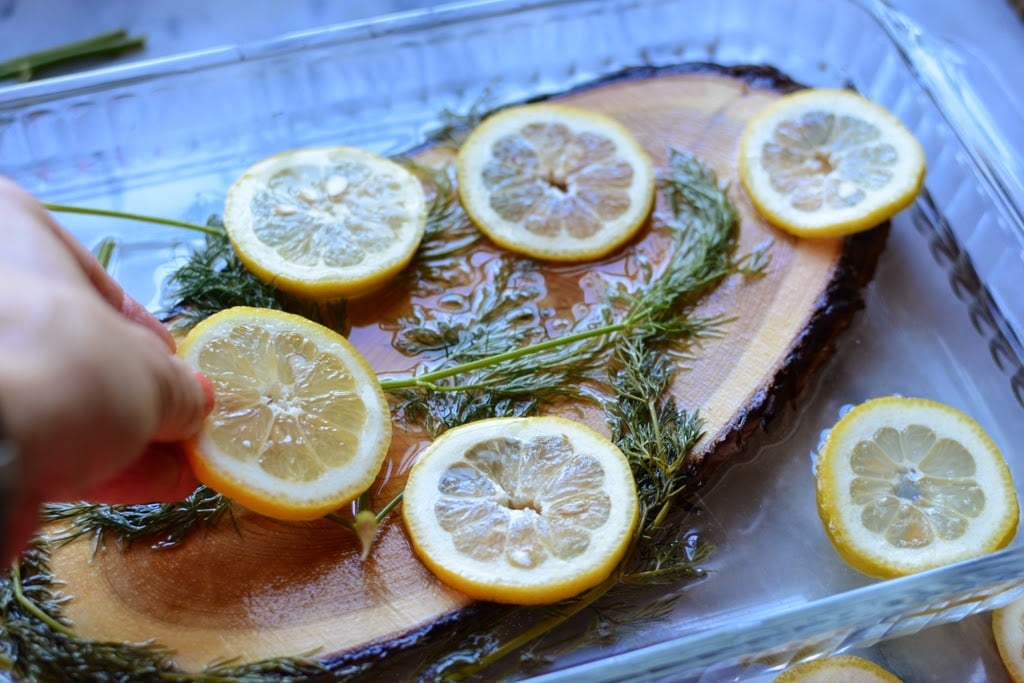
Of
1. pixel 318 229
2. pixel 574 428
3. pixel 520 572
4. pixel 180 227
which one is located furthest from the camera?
pixel 180 227

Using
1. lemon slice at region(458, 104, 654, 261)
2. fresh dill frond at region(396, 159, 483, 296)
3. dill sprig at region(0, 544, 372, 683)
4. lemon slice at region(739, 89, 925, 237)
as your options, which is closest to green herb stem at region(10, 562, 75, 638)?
dill sprig at region(0, 544, 372, 683)

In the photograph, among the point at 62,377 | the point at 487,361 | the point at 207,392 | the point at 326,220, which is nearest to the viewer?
the point at 62,377

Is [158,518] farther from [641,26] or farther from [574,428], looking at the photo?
[641,26]

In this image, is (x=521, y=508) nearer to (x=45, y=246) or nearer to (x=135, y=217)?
(x=45, y=246)

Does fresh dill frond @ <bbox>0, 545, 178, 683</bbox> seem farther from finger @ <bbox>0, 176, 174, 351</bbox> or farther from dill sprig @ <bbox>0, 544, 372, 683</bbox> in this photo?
finger @ <bbox>0, 176, 174, 351</bbox>

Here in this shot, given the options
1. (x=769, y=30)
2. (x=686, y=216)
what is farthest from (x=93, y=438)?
(x=769, y=30)

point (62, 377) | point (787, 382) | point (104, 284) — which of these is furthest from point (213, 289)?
point (787, 382)

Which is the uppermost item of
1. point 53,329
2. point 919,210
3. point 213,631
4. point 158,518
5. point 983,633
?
point 53,329
